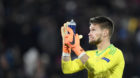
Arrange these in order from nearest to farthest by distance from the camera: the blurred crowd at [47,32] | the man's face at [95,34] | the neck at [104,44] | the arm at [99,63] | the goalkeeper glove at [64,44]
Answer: the arm at [99,63] → the goalkeeper glove at [64,44] → the man's face at [95,34] → the neck at [104,44] → the blurred crowd at [47,32]

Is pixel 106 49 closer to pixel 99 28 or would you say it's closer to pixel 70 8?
pixel 99 28

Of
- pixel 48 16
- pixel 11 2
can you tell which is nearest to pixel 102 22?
pixel 48 16

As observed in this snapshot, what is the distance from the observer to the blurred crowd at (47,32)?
48.1 ft

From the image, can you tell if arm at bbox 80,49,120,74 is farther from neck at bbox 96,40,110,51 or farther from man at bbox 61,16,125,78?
neck at bbox 96,40,110,51

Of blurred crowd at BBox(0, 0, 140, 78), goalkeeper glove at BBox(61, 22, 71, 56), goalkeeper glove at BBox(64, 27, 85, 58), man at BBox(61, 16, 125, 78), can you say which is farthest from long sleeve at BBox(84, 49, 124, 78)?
blurred crowd at BBox(0, 0, 140, 78)

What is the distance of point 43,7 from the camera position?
17.7 metres

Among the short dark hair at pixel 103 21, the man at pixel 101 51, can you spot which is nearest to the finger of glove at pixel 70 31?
the man at pixel 101 51

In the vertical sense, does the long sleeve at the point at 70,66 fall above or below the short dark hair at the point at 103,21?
below

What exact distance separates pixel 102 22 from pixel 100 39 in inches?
9.7

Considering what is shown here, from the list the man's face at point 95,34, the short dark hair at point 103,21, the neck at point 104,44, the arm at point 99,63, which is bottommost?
the arm at point 99,63

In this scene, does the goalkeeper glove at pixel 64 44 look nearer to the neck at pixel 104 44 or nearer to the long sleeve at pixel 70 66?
the long sleeve at pixel 70 66

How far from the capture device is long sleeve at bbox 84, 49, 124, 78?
274 inches

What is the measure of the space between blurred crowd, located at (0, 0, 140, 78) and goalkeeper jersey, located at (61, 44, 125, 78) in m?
6.04

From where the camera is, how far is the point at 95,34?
24.3ft
